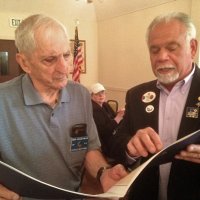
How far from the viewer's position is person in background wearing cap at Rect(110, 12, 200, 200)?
55.4 inches

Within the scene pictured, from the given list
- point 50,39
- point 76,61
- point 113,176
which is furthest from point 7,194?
point 76,61

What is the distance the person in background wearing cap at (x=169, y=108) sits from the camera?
141 centimetres

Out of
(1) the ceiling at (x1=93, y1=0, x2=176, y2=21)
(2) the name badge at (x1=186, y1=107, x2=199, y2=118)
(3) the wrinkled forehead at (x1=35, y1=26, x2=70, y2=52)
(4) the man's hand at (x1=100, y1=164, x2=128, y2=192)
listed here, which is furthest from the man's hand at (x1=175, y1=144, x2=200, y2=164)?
(1) the ceiling at (x1=93, y1=0, x2=176, y2=21)

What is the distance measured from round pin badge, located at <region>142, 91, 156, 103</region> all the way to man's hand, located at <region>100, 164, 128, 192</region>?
0.58 metres

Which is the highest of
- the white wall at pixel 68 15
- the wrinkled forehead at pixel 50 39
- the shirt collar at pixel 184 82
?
the white wall at pixel 68 15

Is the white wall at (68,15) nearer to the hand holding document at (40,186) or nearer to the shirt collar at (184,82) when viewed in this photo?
the shirt collar at (184,82)

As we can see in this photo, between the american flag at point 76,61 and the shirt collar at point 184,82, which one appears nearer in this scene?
the shirt collar at point 184,82

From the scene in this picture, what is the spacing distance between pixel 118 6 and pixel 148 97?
214 inches

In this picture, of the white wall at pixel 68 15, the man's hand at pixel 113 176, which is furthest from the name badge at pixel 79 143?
the white wall at pixel 68 15

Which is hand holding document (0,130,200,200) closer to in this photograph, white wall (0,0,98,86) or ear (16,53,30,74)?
ear (16,53,30,74)

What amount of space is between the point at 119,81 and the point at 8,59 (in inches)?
116

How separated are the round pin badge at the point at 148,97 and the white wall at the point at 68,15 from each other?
568 centimetres

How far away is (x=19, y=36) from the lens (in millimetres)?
1209

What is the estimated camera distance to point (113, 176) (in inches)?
45.9
